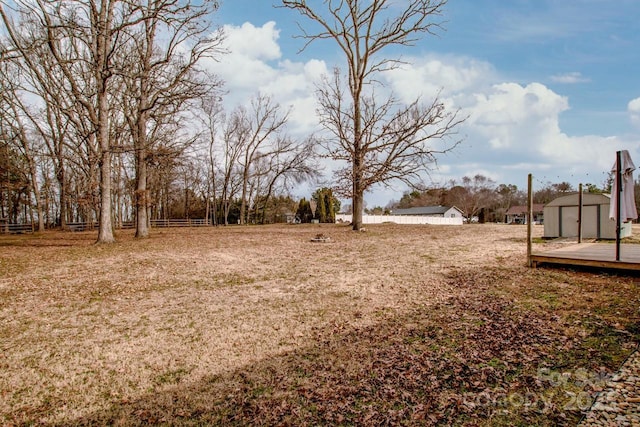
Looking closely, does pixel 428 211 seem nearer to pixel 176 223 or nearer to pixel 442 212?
pixel 442 212

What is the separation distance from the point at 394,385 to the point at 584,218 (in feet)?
44.7

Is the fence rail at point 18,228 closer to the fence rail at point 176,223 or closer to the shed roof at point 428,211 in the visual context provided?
the fence rail at point 176,223

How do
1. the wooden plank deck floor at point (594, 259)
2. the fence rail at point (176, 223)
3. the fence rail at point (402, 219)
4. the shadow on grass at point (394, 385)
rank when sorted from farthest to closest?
the fence rail at point (402, 219) → the fence rail at point (176, 223) → the wooden plank deck floor at point (594, 259) → the shadow on grass at point (394, 385)

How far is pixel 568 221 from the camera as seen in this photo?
13422mm

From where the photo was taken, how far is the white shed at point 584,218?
12.6 m

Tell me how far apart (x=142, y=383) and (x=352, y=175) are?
1272 cm

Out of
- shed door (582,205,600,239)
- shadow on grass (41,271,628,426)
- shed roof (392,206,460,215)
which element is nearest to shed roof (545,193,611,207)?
shed door (582,205,600,239)

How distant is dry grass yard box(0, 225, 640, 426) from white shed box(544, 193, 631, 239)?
7.30 metres

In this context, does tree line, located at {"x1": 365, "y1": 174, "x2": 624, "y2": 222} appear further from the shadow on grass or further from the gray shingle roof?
the shadow on grass

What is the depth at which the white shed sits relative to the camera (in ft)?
41.3

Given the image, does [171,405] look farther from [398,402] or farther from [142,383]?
[398,402]

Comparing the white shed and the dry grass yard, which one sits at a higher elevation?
the white shed

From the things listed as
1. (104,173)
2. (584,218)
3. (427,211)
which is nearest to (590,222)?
(584,218)

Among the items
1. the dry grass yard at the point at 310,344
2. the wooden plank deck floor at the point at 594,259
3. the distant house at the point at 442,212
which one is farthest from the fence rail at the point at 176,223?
the distant house at the point at 442,212
